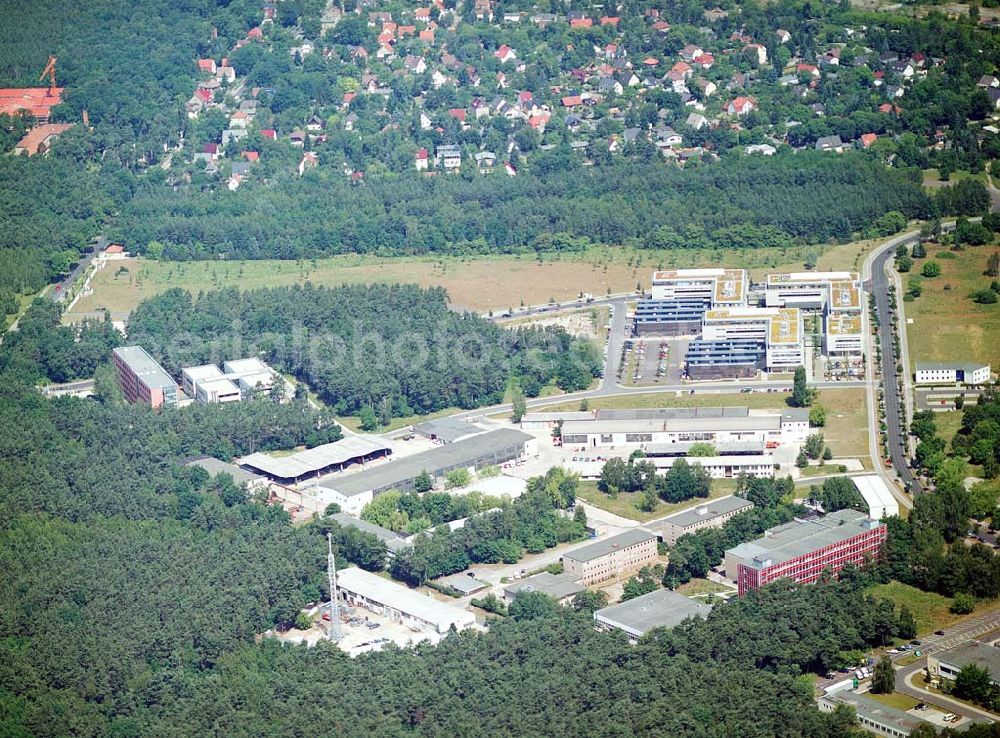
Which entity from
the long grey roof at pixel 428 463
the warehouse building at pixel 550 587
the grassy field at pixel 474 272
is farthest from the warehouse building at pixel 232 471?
the grassy field at pixel 474 272

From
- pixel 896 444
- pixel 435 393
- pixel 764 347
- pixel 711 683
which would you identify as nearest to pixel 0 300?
pixel 435 393

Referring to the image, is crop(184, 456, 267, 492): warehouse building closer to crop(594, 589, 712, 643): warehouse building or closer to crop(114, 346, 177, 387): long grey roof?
crop(114, 346, 177, 387): long grey roof

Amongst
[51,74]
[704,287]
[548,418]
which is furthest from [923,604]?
[51,74]

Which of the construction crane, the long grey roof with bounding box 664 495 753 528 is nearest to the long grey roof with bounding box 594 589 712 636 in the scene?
the long grey roof with bounding box 664 495 753 528

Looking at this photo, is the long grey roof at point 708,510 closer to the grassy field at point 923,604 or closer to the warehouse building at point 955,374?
the grassy field at point 923,604

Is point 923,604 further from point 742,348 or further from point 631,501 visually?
point 742,348

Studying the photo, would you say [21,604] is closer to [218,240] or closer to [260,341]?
[260,341]
